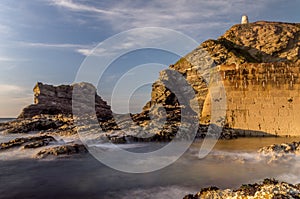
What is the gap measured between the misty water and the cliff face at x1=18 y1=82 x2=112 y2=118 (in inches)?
1147

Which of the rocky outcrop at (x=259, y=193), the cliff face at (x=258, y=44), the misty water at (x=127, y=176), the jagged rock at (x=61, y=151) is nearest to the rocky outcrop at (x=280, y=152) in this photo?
the misty water at (x=127, y=176)

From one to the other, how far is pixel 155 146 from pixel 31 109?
113 ft

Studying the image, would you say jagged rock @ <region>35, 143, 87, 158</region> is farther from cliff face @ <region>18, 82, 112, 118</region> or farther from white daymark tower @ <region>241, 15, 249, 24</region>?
white daymark tower @ <region>241, 15, 249, 24</region>

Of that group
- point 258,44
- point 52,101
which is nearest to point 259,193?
point 258,44

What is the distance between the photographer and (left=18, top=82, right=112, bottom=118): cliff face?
41469 millimetres

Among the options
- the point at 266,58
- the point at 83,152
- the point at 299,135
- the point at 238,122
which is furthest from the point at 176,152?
the point at 266,58

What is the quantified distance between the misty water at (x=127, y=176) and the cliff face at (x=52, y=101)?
29141 mm

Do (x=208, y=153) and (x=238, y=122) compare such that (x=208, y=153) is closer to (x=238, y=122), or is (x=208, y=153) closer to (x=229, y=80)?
(x=238, y=122)

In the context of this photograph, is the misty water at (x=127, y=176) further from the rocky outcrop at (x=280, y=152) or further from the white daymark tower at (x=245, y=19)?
the white daymark tower at (x=245, y=19)

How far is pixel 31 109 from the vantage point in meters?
41.5

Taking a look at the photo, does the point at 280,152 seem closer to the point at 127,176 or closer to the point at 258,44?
the point at 127,176

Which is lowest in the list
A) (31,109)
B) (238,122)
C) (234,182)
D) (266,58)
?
(234,182)

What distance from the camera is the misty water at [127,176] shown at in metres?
6.75

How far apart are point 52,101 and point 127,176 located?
42.0m
